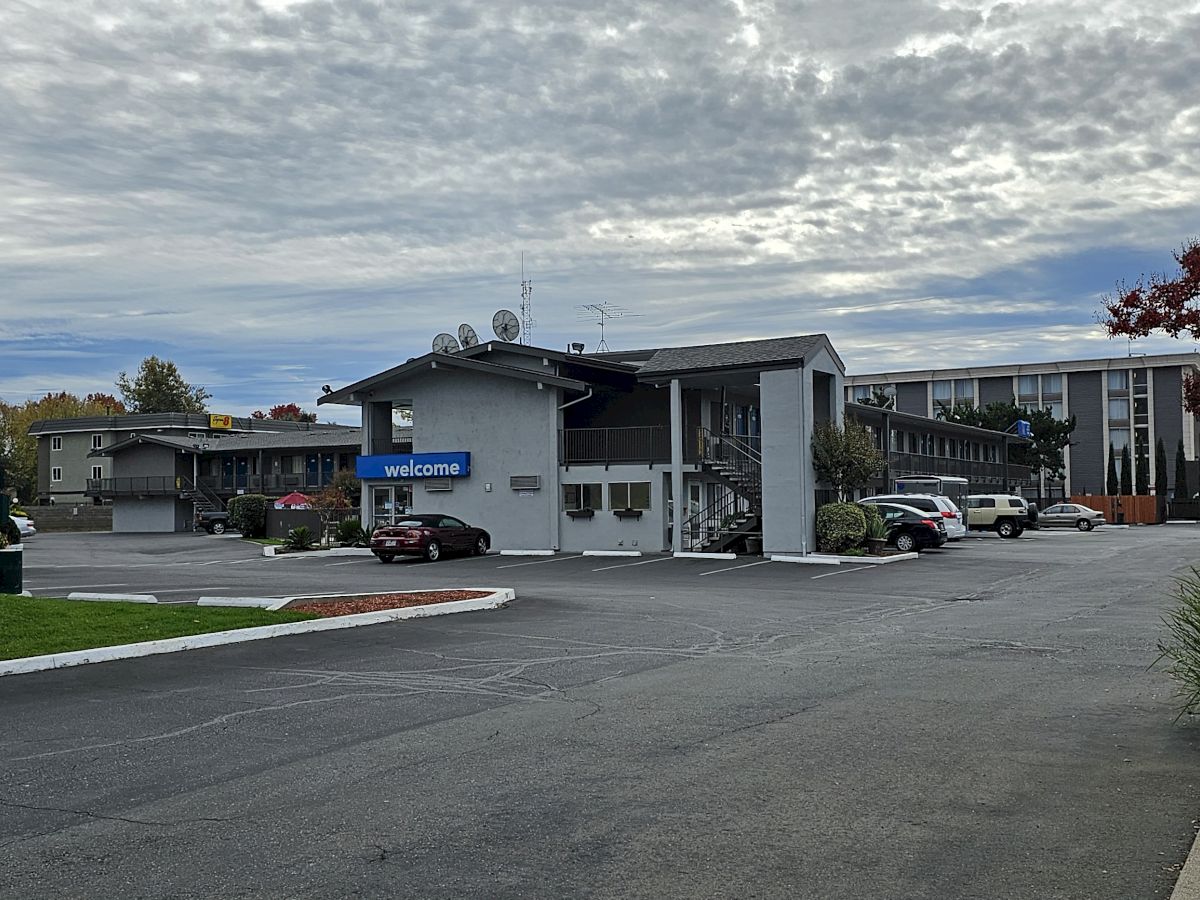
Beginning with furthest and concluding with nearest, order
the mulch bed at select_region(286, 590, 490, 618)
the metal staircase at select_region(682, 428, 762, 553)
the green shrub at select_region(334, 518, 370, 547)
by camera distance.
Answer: the green shrub at select_region(334, 518, 370, 547) < the metal staircase at select_region(682, 428, 762, 553) < the mulch bed at select_region(286, 590, 490, 618)

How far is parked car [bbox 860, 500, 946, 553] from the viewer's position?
3609 cm

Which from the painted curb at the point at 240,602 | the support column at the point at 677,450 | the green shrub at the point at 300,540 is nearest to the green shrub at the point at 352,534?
the green shrub at the point at 300,540

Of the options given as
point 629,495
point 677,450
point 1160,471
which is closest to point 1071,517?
point 1160,471

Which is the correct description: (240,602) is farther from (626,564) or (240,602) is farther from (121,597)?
(626,564)

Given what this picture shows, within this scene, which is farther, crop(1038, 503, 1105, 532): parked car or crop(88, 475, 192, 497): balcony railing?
crop(88, 475, 192, 497): balcony railing

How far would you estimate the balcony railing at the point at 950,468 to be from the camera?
5841 centimetres

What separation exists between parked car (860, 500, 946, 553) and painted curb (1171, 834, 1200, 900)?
3044 cm

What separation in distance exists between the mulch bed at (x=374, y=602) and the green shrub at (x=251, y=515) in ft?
114

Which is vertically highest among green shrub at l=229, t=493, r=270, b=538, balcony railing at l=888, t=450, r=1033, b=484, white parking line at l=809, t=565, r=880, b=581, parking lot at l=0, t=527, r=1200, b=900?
balcony railing at l=888, t=450, r=1033, b=484

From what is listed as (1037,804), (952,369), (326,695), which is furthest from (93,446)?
(1037,804)

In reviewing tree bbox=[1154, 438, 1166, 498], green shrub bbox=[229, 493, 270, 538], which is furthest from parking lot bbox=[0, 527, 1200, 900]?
tree bbox=[1154, 438, 1166, 498]

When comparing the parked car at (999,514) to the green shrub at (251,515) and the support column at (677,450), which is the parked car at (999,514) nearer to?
the support column at (677,450)

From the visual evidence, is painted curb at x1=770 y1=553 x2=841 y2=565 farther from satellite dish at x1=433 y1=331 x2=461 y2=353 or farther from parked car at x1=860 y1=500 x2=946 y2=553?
satellite dish at x1=433 y1=331 x2=461 y2=353

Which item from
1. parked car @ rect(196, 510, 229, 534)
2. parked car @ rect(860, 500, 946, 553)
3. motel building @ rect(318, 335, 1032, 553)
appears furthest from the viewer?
parked car @ rect(196, 510, 229, 534)
